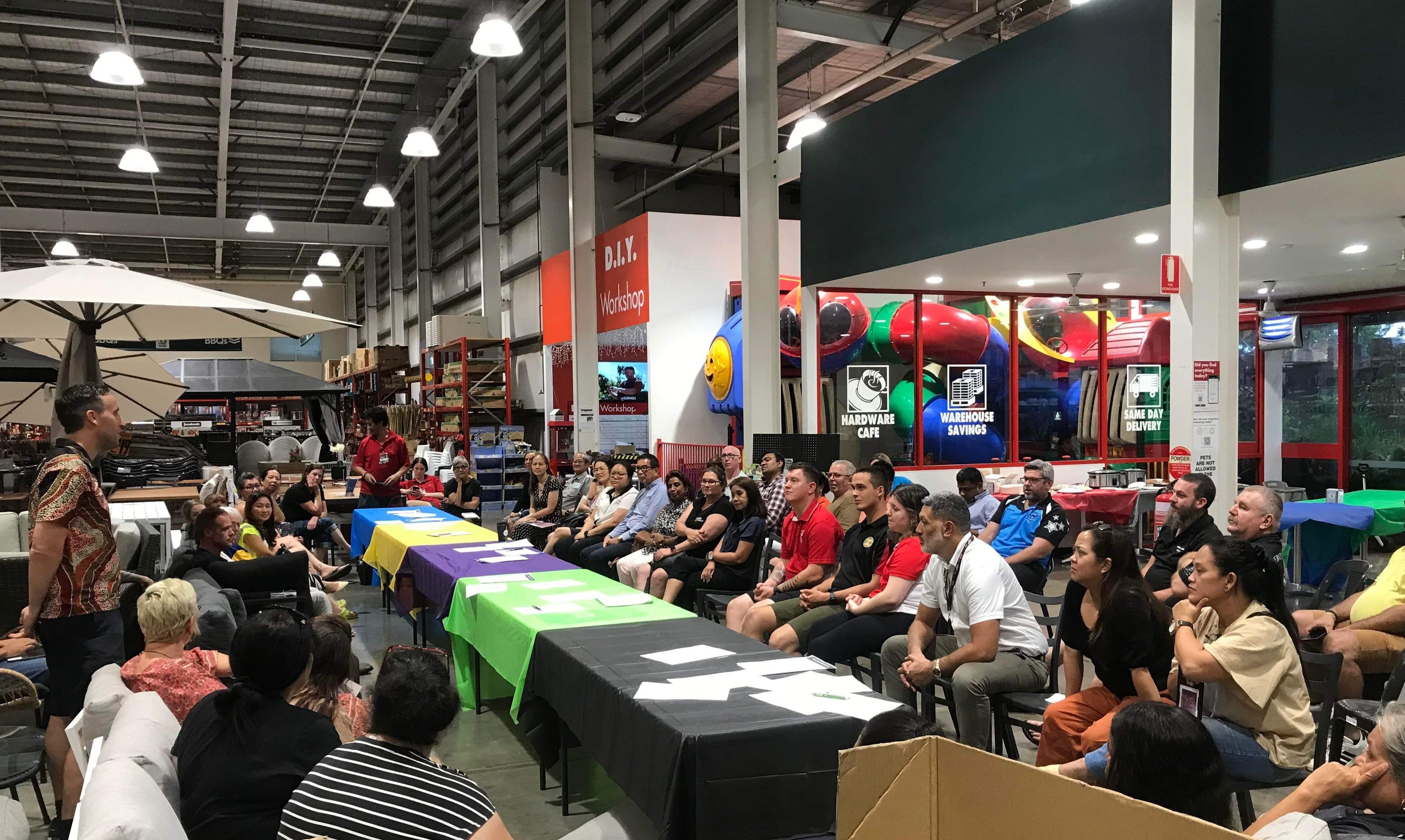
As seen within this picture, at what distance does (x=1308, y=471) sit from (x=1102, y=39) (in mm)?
7319

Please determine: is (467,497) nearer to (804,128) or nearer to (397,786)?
(804,128)

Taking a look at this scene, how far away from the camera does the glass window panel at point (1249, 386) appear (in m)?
11.7

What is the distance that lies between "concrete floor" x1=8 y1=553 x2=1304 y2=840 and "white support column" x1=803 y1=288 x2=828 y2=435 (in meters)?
5.34

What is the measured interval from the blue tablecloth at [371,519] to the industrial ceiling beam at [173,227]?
13.8 m

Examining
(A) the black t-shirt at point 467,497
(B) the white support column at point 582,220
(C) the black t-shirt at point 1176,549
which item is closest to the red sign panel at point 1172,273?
(C) the black t-shirt at point 1176,549

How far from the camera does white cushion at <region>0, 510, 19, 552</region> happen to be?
6332 mm

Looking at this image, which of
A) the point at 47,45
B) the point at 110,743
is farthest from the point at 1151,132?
the point at 47,45

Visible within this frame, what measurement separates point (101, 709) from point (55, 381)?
8.93 meters

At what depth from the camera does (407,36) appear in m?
14.2

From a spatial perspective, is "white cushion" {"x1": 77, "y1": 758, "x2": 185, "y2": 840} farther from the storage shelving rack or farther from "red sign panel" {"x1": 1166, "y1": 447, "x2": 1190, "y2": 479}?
the storage shelving rack

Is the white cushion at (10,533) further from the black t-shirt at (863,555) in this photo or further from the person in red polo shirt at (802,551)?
the black t-shirt at (863,555)

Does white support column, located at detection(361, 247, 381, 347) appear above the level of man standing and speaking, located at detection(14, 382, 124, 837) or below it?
above

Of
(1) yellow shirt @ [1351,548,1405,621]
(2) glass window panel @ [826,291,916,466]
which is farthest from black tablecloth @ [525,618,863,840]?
(2) glass window panel @ [826,291,916,466]

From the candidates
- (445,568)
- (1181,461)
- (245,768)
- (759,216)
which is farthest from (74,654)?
(759,216)
